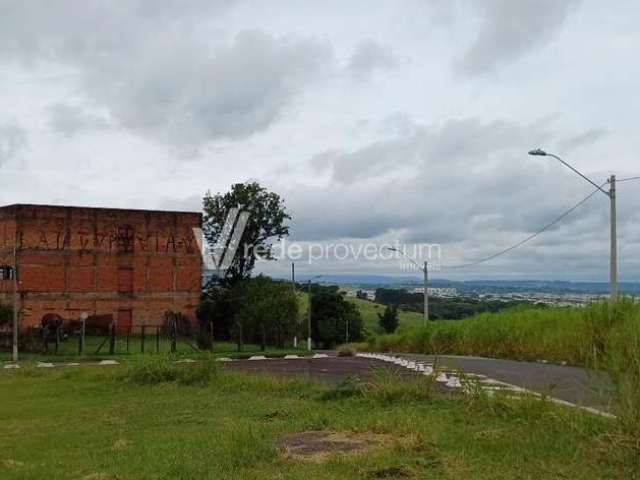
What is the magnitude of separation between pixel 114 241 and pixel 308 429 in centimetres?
4568

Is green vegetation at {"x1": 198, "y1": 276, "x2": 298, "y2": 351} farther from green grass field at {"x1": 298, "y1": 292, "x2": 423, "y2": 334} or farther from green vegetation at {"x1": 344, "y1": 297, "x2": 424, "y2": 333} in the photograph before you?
green vegetation at {"x1": 344, "y1": 297, "x2": 424, "y2": 333}

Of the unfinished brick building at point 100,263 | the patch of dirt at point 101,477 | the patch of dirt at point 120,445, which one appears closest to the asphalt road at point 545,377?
the patch of dirt at point 120,445

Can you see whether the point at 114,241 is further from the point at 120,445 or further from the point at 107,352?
the point at 120,445

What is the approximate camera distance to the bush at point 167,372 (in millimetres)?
18734

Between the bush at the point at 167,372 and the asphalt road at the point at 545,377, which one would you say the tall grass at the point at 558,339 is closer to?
the asphalt road at the point at 545,377

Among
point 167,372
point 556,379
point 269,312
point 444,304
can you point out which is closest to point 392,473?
point 556,379

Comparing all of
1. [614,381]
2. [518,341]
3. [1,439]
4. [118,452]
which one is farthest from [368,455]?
[518,341]

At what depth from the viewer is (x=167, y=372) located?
1941 centimetres

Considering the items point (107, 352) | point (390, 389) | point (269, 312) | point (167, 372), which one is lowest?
point (107, 352)

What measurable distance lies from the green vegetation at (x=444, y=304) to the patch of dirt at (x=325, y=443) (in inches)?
819

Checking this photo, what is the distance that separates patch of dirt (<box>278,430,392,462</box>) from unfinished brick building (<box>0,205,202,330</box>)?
4286 centimetres

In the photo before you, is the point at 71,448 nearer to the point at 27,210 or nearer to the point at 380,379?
the point at 380,379

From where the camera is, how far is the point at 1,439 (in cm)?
1150

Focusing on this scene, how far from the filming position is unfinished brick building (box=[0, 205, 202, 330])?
50.0 metres
